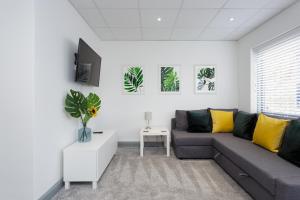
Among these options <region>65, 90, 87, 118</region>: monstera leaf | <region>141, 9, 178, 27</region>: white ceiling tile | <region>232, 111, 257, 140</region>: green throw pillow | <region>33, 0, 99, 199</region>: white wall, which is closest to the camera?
<region>33, 0, 99, 199</region>: white wall

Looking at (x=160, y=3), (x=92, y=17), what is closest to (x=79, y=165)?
(x=92, y=17)

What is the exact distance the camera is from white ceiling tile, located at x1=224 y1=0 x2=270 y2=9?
2.71m

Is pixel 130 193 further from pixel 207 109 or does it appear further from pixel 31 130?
pixel 207 109

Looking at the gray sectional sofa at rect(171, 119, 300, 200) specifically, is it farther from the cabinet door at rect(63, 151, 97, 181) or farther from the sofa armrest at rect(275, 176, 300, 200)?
the cabinet door at rect(63, 151, 97, 181)

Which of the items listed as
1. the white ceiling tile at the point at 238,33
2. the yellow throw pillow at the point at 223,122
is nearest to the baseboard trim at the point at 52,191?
the yellow throw pillow at the point at 223,122

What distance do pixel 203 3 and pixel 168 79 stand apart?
2052 millimetres

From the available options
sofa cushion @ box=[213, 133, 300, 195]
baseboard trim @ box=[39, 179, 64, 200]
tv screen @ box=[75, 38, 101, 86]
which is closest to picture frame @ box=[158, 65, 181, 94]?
tv screen @ box=[75, 38, 101, 86]

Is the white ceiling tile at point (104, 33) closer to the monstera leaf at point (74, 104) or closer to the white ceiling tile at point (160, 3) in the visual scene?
the white ceiling tile at point (160, 3)

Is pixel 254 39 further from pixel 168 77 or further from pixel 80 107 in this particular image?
pixel 80 107

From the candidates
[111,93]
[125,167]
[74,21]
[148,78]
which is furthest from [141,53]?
[125,167]

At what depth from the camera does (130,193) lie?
2336 mm

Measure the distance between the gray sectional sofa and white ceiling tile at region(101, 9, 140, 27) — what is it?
95.2 inches

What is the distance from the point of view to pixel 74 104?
261cm

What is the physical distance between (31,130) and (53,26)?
1324mm
